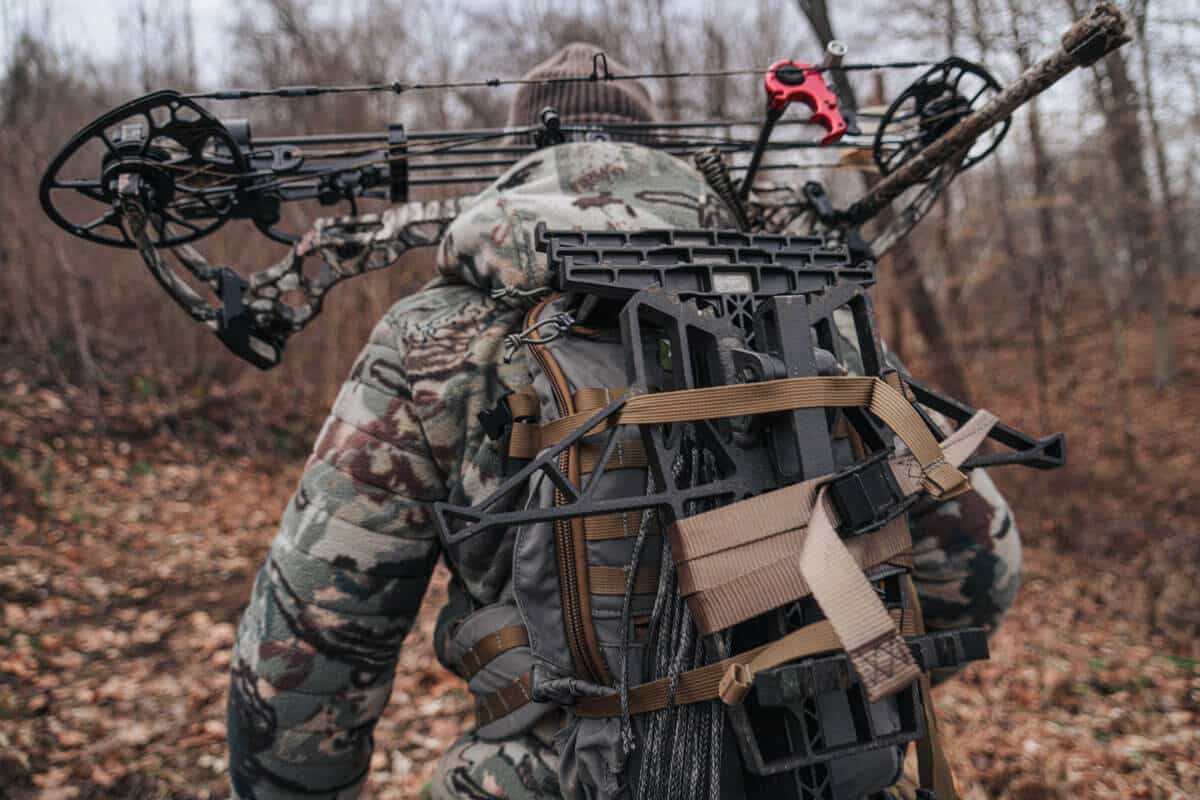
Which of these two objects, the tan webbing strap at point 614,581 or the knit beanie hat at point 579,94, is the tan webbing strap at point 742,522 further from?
the knit beanie hat at point 579,94

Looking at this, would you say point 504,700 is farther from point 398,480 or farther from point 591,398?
point 591,398

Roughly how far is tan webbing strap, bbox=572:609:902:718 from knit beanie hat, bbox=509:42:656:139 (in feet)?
5.84

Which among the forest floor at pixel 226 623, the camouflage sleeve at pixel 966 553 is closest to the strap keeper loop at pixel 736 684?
the camouflage sleeve at pixel 966 553

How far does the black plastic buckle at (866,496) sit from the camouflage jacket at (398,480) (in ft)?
2.33

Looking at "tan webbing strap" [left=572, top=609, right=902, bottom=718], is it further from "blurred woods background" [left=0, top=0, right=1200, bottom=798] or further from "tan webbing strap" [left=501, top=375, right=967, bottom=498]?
"blurred woods background" [left=0, top=0, right=1200, bottom=798]

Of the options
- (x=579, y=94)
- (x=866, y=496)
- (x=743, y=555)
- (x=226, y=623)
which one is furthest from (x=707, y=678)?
(x=226, y=623)

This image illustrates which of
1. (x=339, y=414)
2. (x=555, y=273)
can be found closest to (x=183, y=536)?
(x=339, y=414)

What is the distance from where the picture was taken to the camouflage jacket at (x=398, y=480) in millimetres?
1712

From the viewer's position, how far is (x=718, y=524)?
4.18ft

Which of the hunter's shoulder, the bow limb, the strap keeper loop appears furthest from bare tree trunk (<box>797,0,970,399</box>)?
the strap keeper loop

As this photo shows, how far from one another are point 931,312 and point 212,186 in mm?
8464

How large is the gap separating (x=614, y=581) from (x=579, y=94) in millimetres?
1718

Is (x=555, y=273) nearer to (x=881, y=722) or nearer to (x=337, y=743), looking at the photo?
(x=881, y=722)

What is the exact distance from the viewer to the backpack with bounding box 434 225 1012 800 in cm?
125
